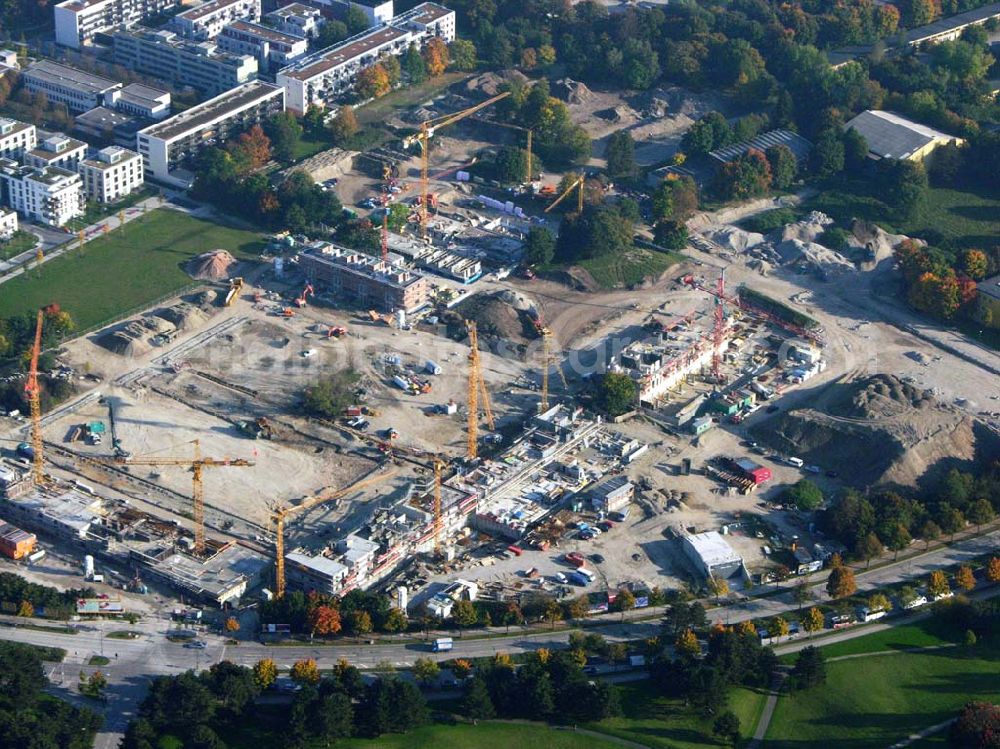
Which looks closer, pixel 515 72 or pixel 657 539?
pixel 657 539

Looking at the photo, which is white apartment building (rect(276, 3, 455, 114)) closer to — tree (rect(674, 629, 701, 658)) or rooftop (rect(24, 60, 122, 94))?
rooftop (rect(24, 60, 122, 94))

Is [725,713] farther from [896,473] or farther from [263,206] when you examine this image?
[263,206]

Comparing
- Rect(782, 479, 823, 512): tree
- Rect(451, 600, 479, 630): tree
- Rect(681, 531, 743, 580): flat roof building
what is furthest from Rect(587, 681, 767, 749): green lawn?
Rect(782, 479, 823, 512): tree

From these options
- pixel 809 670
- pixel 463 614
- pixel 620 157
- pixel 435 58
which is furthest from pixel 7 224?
pixel 809 670

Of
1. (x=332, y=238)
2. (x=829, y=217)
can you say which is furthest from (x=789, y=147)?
(x=332, y=238)

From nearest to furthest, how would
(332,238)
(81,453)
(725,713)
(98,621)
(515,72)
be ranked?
(725,713) → (98,621) → (81,453) → (332,238) → (515,72)
